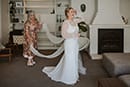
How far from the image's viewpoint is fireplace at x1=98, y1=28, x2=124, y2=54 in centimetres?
805

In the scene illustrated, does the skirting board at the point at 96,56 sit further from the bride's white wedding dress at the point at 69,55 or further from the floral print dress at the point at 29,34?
the bride's white wedding dress at the point at 69,55

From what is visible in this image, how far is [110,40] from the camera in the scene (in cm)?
811

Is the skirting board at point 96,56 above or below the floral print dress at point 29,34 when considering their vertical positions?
below

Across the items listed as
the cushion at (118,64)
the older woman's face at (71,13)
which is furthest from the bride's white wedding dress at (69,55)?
the cushion at (118,64)

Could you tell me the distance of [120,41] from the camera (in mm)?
8086

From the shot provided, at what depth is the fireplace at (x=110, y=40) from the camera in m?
8.05

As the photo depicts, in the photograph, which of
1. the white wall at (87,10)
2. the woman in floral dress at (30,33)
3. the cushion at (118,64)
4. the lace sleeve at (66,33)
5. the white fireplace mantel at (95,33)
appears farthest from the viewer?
the white wall at (87,10)

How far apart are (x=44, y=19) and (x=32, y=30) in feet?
8.98

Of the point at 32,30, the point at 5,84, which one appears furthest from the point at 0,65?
the point at 5,84

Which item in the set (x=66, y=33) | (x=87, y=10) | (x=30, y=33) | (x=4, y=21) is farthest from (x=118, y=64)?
(x=4, y=21)

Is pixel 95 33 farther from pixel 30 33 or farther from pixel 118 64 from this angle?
pixel 118 64

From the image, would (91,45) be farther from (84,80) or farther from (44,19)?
(84,80)

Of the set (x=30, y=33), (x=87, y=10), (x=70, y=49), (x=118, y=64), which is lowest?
(x=118, y=64)

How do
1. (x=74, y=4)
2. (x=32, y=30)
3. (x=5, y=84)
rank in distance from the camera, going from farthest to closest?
1. (x=74, y=4)
2. (x=32, y=30)
3. (x=5, y=84)
